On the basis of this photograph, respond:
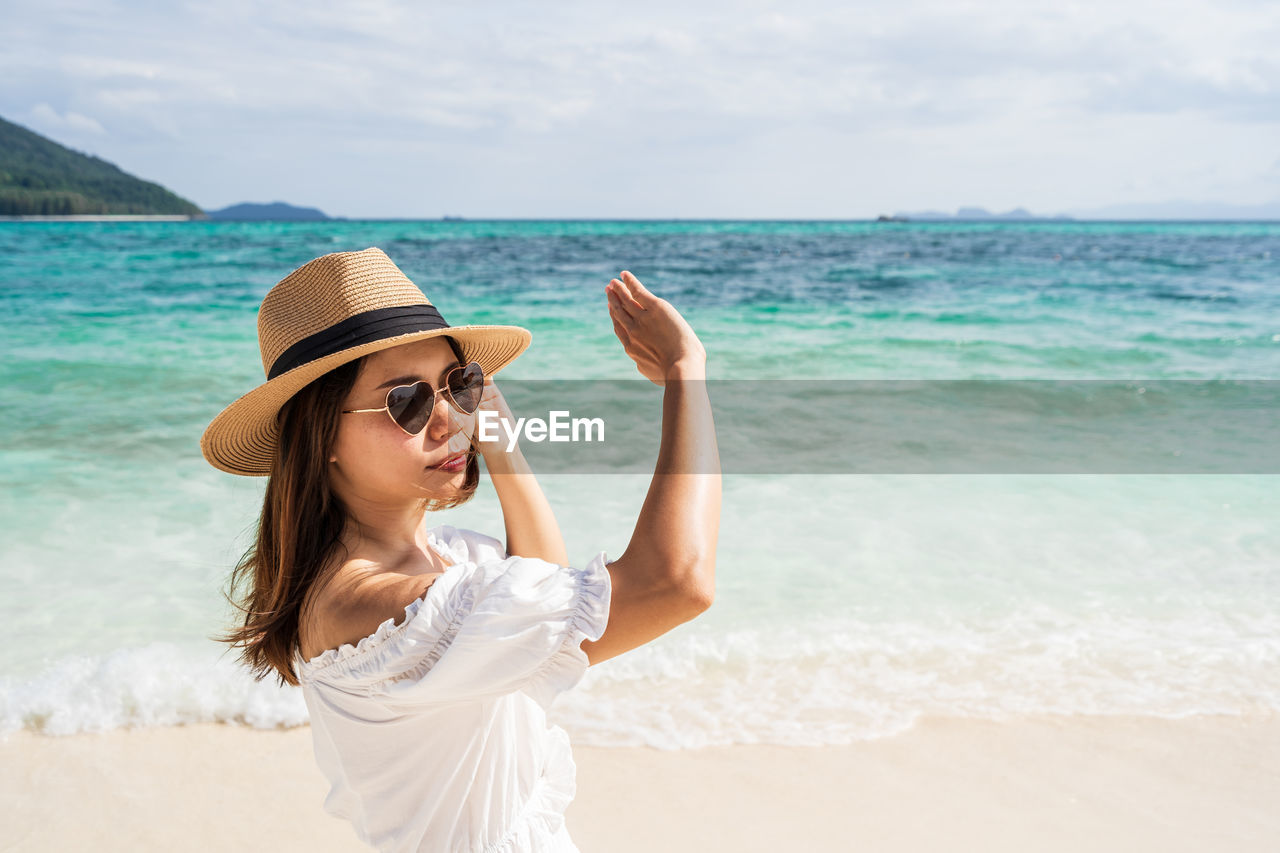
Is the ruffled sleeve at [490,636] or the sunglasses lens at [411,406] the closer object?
the ruffled sleeve at [490,636]

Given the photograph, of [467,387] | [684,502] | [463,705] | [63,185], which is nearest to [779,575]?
[467,387]

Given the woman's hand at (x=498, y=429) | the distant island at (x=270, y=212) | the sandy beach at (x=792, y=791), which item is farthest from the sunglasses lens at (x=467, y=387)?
the distant island at (x=270, y=212)

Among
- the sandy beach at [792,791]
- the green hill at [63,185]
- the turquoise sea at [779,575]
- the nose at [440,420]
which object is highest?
the green hill at [63,185]

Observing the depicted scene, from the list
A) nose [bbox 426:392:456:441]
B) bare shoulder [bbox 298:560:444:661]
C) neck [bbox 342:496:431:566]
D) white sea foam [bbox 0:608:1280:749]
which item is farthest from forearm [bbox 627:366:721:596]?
white sea foam [bbox 0:608:1280:749]

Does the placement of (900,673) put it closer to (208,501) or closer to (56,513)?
(208,501)

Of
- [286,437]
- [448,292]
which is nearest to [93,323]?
[448,292]

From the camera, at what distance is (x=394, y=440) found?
1569mm

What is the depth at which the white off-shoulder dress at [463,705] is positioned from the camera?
122 centimetres

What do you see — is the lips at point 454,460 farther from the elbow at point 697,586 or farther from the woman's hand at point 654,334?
the elbow at point 697,586

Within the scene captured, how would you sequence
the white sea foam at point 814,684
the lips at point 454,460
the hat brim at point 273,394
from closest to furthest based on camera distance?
the hat brim at point 273,394, the lips at point 454,460, the white sea foam at point 814,684

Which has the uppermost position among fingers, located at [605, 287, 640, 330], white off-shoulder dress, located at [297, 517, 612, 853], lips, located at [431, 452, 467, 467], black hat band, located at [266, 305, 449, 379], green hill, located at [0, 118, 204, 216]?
green hill, located at [0, 118, 204, 216]

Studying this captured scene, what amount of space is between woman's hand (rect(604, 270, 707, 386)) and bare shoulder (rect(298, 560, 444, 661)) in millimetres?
467

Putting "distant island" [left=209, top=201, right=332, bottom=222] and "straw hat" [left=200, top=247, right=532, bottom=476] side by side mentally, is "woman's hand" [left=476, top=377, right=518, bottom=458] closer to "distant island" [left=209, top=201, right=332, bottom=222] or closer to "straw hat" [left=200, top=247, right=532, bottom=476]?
"straw hat" [left=200, top=247, right=532, bottom=476]

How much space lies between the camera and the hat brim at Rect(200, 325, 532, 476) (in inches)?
59.2
